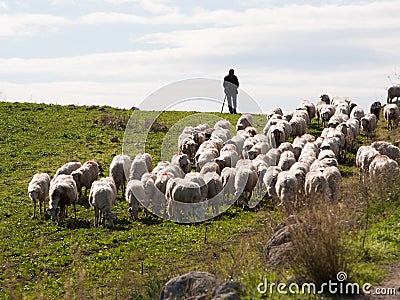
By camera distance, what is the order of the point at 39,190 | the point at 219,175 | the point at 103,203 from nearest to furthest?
the point at 103,203
the point at 39,190
the point at 219,175

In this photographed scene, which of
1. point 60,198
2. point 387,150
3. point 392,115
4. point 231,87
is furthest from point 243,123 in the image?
point 60,198

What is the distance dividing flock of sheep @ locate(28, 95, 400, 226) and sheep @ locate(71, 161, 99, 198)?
0.8 inches

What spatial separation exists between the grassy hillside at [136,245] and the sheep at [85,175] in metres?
1.23

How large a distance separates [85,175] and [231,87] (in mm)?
11750

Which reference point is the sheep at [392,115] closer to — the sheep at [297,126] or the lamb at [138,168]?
the sheep at [297,126]

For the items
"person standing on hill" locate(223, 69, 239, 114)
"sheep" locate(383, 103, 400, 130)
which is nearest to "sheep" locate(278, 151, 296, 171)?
"sheep" locate(383, 103, 400, 130)

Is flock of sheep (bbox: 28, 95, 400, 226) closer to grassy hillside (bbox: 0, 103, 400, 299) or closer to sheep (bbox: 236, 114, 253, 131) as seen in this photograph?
grassy hillside (bbox: 0, 103, 400, 299)

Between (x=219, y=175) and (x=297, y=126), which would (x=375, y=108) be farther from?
(x=219, y=175)

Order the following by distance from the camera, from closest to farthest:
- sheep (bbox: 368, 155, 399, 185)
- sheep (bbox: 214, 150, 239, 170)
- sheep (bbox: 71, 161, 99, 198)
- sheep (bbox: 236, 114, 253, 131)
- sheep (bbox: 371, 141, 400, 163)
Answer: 1. sheep (bbox: 368, 155, 399, 185)
2. sheep (bbox: 71, 161, 99, 198)
3. sheep (bbox: 371, 141, 400, 163)
4. sheep (bbox: 214, 150, 239, 170)
5. sheep (bbox: 236, 114, 253, 131)

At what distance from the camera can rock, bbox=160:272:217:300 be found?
8320 mm

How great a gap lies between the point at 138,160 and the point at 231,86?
10.8 m

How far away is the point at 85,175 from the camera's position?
1984 centimetres

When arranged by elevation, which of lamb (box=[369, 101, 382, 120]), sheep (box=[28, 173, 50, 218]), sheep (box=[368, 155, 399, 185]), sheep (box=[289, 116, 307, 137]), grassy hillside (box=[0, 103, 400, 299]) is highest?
lamb (box=[369, 101, 382, 120])

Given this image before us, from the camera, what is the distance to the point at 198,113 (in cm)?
3225
